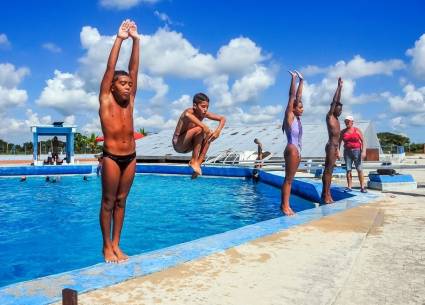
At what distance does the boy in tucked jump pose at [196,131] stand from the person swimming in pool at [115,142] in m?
1.14

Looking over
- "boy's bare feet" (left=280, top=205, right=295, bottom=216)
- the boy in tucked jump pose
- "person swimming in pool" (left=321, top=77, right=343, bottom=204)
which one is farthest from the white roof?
the boy in tucked jump pose

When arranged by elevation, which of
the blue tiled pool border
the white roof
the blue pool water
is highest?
the white roof

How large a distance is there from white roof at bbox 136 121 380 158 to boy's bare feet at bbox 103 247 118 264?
23.2 metres

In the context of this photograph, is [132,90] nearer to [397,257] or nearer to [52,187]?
[397,257]

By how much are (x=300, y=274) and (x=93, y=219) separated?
Result: 24.5 ft

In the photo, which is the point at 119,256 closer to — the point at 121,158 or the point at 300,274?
the point at 121,158

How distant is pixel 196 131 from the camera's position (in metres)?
5.77

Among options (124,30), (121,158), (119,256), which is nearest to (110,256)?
(119,256)

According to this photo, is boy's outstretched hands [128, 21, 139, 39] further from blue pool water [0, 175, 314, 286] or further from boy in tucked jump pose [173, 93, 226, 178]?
blue pool water [0, 175, 314, 286]

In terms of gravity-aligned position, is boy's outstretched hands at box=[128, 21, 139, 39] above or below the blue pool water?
above

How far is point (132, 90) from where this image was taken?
488cm

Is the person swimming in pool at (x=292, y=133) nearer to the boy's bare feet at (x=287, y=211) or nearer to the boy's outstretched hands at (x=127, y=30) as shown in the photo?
the boy's bare feet at (x=287, y=211)

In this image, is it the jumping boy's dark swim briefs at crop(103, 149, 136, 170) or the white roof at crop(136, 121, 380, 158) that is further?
the white roof at crop(136, 121, 380, 158)

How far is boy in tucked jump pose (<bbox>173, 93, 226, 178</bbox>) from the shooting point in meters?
5.68
